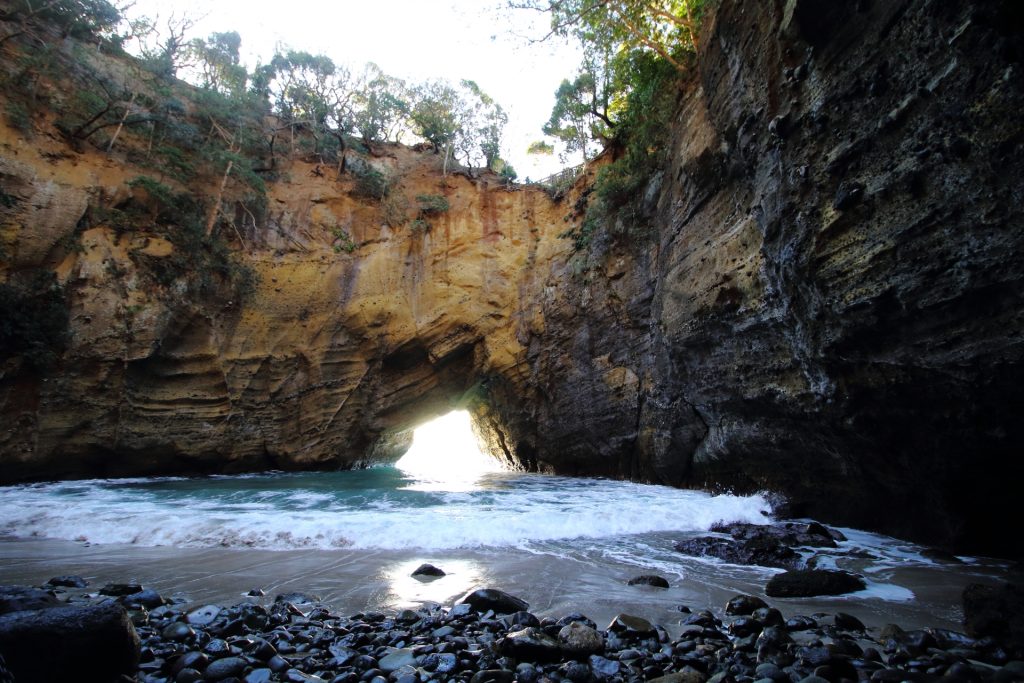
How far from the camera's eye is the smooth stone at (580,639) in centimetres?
265

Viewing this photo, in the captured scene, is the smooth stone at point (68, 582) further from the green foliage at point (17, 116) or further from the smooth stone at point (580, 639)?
the green foliage at point (17, 116)


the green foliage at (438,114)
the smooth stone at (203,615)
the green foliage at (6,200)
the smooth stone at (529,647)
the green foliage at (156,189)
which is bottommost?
the smooth stone at (203,615)

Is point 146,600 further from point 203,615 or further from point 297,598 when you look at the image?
point 297,598

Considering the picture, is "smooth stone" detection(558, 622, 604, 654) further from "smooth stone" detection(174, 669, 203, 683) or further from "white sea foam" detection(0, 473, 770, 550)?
"white sea foam" detection(0, 473, 770, 550)

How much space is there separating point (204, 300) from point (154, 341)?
1918mm

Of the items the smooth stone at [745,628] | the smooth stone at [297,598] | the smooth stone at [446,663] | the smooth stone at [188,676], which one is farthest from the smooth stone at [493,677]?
the smooth stone at [297,598]

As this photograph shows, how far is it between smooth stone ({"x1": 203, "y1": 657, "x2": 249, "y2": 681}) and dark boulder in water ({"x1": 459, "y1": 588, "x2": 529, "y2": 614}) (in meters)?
1.47

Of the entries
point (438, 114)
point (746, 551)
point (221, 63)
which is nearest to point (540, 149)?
point (438, 114)

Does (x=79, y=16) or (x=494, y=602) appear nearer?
(x=494, y=602)

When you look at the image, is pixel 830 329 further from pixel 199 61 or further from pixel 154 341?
pixel 199 61

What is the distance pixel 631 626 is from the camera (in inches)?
117

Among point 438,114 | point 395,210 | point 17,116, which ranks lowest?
point 17,116

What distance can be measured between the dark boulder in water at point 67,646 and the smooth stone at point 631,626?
2.61 m

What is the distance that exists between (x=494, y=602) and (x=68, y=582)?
342cm
